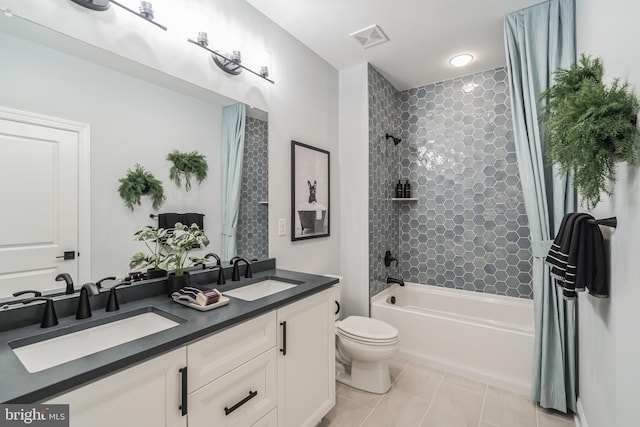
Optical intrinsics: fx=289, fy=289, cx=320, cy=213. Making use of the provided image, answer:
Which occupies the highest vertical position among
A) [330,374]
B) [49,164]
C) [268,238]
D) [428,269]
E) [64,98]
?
[64,98]

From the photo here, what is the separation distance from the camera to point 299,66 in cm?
246

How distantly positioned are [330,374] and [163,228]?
1305 mm

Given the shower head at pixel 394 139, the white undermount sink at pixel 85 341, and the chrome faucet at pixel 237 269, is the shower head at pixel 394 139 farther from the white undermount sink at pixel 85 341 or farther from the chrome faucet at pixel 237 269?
the white undermount sink at pixel 85 341

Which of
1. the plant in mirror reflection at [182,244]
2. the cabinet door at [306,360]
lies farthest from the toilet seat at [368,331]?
the plant in mirror reflection at [182,244]

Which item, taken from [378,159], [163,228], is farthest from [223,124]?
[378,159]

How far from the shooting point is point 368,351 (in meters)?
2.11

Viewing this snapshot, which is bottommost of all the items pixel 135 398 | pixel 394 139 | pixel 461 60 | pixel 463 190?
pixel 135 398

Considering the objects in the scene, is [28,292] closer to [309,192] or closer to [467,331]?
[309,192]

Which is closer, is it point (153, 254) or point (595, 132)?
point (595, 132)

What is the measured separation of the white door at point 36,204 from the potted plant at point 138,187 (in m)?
0.19

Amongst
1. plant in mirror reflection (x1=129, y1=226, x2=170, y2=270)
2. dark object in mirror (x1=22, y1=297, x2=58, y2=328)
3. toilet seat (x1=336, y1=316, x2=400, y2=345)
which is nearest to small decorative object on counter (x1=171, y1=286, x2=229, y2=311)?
plant in mirror reflection (x1=129, y1=226, x2=170, y2=270)

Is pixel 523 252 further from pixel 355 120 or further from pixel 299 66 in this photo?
pixel 299 66

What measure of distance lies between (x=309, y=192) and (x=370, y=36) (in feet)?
4.48

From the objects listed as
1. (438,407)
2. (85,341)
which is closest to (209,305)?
(85,341)
